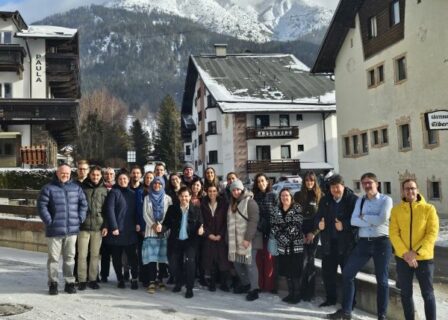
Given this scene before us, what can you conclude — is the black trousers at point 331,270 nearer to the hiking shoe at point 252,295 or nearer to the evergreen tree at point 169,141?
the hiking shoe at point 252,295

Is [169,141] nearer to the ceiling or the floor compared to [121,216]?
nearer to the ceiling

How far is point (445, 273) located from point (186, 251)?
5.07 metres

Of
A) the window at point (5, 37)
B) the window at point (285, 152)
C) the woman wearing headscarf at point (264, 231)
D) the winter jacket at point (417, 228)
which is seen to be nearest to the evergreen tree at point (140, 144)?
the window at point (285, 152)

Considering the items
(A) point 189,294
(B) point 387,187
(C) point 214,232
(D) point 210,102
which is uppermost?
(D) point 210,102

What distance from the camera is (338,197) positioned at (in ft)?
22.1

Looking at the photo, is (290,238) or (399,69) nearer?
(290,238)

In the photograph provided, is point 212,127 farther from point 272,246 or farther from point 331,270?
point 331,270

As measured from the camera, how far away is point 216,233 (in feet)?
25.0

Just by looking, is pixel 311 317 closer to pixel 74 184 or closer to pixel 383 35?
pixel 74 184

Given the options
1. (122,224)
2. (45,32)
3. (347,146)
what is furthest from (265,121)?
Result: (122,224)

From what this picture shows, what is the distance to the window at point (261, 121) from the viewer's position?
134 ft

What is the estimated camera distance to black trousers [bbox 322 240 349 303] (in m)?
6.90

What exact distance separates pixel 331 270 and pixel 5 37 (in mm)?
32617

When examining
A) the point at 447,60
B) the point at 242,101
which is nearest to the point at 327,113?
the point at 242,101
